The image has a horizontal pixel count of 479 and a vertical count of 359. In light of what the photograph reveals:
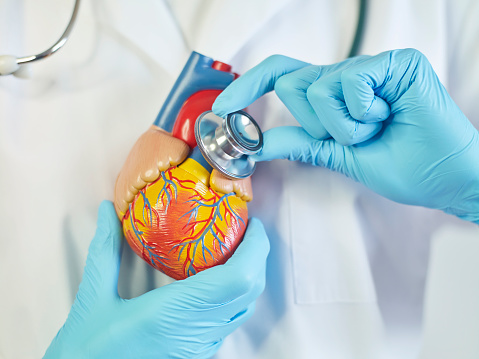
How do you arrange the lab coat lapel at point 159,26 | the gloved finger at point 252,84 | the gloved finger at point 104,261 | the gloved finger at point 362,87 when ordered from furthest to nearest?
the lab coat lapel at point 159,26 → the gloved finger at point 104,261 → the gloved finger at point 252,84 → the gloved finger at point 362,87

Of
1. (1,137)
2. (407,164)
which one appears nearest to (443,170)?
(407,164)

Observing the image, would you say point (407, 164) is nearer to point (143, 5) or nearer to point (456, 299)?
point (456, 299)

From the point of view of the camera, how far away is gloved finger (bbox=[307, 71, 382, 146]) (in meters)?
0.78

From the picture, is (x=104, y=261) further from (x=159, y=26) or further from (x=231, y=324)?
(x=159, y=26)

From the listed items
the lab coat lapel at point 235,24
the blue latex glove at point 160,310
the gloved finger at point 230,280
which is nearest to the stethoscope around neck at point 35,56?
the lab coat lapel at point 235,24

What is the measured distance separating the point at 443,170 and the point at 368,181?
146mm

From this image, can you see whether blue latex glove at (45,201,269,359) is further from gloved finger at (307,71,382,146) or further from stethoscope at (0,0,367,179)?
gloved finger at (307,71,382,146)

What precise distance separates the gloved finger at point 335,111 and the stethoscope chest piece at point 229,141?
0.13 metres

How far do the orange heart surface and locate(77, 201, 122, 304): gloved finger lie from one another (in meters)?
0.10

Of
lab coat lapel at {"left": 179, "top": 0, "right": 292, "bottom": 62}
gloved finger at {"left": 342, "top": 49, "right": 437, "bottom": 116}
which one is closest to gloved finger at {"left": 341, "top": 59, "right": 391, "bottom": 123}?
gloved finger at {"left": 342, "top": 49, "right": 437, "bottom": 116}

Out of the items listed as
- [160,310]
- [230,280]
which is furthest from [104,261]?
[230,280]

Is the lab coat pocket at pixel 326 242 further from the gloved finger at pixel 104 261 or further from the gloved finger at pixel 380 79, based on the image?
the gloved finger at pixel 104 261

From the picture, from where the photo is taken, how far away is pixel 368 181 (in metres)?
0.88

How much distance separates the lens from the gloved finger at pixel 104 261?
3.06 feet
